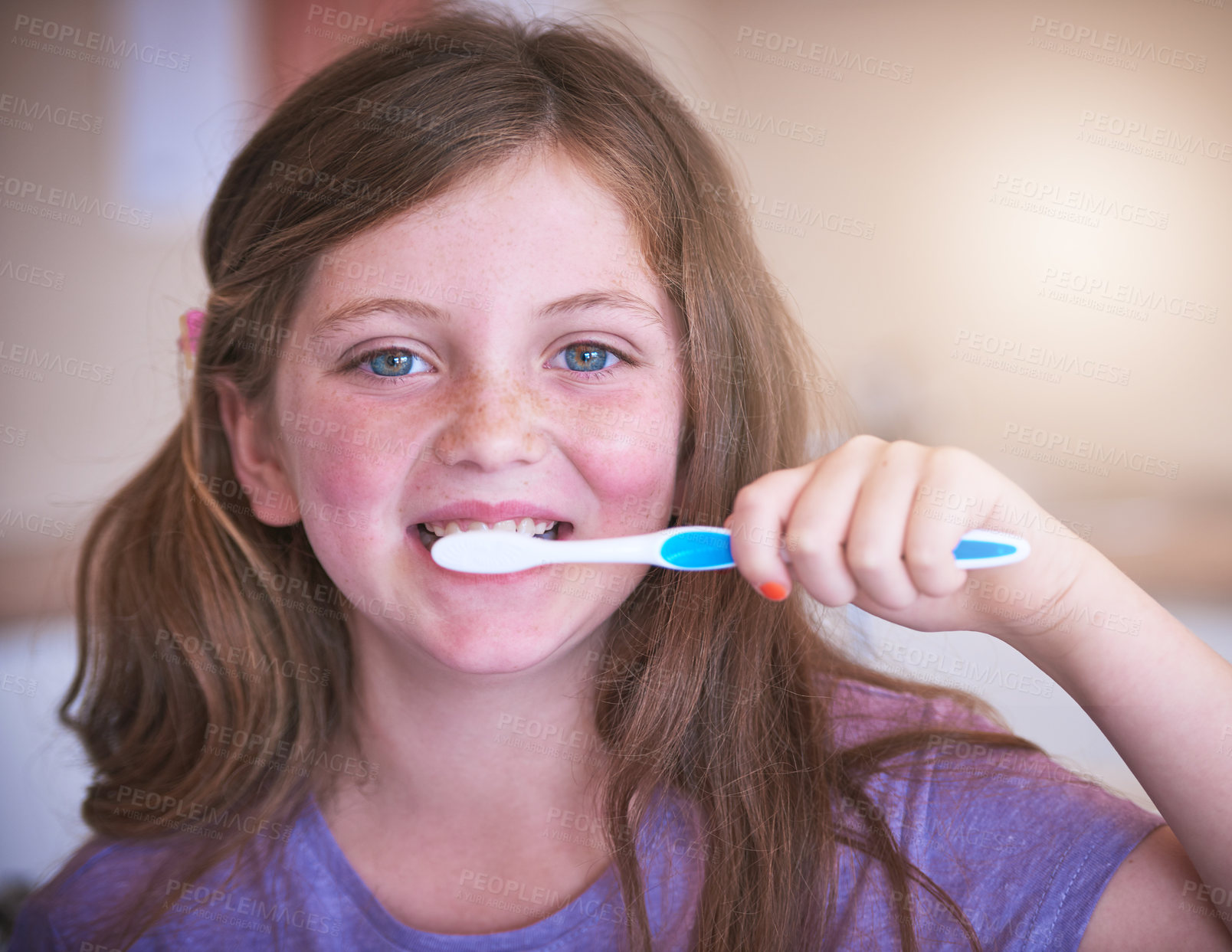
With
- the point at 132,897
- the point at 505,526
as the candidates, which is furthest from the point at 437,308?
the point at 132,897

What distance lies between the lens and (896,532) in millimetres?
494

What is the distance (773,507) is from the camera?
20.5 inches

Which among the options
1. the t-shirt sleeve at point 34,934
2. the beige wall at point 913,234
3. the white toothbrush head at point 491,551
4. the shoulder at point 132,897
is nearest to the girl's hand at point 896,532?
the white toothbrush head at point 491,551

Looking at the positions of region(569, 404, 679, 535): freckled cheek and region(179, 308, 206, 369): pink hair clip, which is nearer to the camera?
region(569, 404, 679, 535): freckled cheek

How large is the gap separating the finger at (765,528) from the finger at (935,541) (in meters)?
0.07

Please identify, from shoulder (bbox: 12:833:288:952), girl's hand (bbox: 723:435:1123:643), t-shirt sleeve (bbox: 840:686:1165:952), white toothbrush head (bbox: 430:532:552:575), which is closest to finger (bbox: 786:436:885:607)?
girl's hand (bbox: 723:435:1123:643)

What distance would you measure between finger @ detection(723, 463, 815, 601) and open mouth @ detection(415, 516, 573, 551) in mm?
219

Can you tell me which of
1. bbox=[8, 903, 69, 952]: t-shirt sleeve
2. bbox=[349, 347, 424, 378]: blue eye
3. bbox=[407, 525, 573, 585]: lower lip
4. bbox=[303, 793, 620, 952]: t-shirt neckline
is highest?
bbox=[349, 347, 424, 378]: blue eye

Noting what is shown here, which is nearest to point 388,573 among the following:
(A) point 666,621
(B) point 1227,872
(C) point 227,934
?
(A) point 666,621

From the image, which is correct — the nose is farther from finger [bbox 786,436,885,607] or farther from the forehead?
finger [bbox 786,436,885,607]

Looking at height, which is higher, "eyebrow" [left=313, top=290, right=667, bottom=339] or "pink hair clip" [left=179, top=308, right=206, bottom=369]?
"eyebrow" [left=313, top=290, right=667, bottom=339]

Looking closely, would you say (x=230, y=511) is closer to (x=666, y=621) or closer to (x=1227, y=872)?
(x=666, y=621)

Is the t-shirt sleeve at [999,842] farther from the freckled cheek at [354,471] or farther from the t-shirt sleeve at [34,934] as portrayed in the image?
the t-shirt sleeve at [34,934]

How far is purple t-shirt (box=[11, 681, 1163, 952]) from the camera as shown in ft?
2.14
